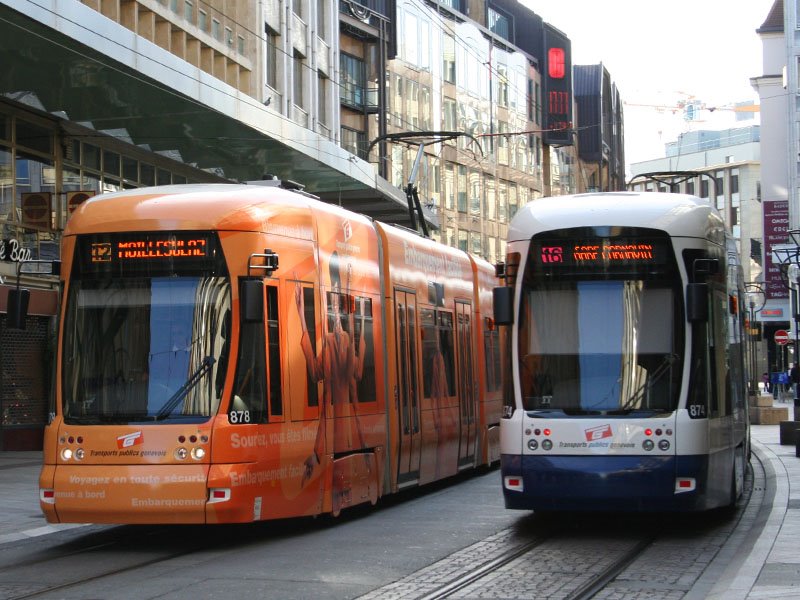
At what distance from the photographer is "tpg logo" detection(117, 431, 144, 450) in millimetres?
12477

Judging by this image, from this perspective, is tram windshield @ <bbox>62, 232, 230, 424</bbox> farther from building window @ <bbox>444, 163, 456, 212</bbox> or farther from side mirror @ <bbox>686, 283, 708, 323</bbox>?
building window @ <bbox>444, 163, 456, 212</bbox>

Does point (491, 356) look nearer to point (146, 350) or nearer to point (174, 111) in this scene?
point (174, 111)

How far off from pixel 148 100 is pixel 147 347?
13.3 metres

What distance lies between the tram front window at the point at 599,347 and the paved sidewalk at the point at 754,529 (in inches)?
62.1

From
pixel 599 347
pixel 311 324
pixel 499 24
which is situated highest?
pixel 499 24

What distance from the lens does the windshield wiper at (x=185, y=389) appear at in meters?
12.6

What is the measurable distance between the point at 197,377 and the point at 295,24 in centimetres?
3055

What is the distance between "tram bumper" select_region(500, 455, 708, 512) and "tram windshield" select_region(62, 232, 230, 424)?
3.16m

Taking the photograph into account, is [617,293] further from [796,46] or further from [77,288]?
[796,46]

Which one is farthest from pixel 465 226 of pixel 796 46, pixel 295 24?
pixel 295 24

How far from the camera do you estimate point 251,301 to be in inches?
495

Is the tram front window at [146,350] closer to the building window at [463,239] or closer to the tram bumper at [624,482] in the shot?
the tram bumper at [624,482]

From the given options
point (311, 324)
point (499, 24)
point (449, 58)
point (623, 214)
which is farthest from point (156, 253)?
point (499, 24)

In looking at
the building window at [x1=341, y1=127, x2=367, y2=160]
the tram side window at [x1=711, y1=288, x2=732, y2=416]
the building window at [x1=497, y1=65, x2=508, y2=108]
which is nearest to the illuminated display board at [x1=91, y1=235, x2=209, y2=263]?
the tram side window at [x1=711, y1=288, x2=732, y2=416]
